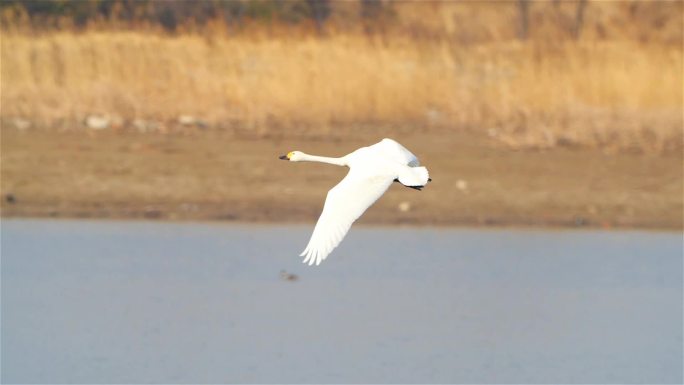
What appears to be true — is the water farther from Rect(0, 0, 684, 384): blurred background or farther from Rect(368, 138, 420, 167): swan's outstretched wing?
Rect(368, 138, 420, 167): swan's outstretched wing

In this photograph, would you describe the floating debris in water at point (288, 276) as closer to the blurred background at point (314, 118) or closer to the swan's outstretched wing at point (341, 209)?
the blurred background at point (314, 118)

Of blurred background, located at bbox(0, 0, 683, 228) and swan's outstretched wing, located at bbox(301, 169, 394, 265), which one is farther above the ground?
swan's outstretched wing, located at bbox(301, 169, 394, 265)

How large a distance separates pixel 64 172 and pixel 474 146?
3.89 m

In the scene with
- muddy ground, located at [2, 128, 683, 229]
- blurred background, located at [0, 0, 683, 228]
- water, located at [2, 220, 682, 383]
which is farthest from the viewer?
blurred background, located at [0, 0, 683, 228]

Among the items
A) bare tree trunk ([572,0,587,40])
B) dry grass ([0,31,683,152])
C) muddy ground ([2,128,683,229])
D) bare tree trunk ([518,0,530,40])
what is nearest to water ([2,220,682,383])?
muddy ground ([2,128,683,229])

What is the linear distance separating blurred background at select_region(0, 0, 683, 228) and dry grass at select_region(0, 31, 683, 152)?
2 cm

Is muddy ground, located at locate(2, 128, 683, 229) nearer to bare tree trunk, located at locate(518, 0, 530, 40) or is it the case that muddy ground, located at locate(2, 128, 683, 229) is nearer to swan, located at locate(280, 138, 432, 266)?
swan, located at locate(280, 138, 432, 266)

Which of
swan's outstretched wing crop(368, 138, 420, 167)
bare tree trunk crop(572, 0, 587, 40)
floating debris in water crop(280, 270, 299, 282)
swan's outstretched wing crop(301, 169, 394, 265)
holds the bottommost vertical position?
bare tree trunk crop(572, 0, 587, 40)

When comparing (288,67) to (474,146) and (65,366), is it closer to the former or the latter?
(474,146)

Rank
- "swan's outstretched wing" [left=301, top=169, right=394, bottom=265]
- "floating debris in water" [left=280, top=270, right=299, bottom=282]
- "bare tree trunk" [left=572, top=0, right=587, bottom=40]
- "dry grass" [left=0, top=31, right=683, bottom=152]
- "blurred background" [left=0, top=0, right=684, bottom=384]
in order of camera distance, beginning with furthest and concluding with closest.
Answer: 1. "bare tree trunk" [left=572, top=0, right=587, bottom=40]
2. "dry grass" [left=0, top=31, right=683, bottom=152]
3. "floating debris in water" [left=280, top=270, right=299, bottom=282]
4. "blurred background" [left=0, top=0, right=684, bottom=384]
5. "swan's outstretched wing" [left=301, top=169, right=394, bottom=265]

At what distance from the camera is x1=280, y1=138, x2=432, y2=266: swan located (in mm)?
6629

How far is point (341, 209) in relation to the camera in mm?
6828

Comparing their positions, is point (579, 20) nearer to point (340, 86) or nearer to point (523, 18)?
point (523, 18)

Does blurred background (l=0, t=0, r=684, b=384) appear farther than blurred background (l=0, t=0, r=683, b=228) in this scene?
No
